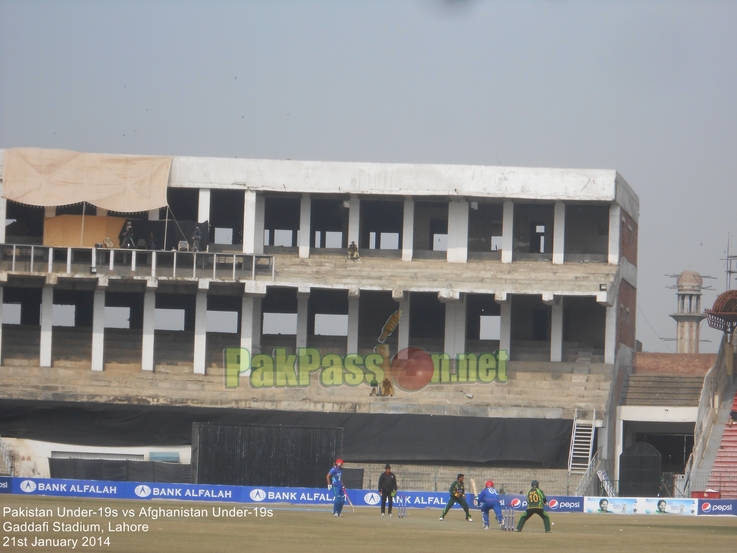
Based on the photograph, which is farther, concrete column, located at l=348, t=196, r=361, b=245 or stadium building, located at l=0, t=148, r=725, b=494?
concrete column, located at l=348, t=196, r=361, b=245

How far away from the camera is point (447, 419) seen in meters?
47.4

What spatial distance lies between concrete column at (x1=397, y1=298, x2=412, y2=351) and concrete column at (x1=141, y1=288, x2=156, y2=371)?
11183mm

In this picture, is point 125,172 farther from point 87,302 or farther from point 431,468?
point 431,468

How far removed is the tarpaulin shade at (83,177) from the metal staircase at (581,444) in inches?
813

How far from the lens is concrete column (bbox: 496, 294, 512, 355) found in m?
52.2

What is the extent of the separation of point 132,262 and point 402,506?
20.2 metres

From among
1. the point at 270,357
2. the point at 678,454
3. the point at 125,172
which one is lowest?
the point at 678,454

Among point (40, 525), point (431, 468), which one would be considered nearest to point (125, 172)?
point (431, 468)

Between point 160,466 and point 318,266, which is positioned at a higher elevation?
point 318,266

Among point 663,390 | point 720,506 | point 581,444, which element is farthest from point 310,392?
point 720,506

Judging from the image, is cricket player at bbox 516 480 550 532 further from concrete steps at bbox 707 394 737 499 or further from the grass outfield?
concrete steps at bbox 707 394 737 499

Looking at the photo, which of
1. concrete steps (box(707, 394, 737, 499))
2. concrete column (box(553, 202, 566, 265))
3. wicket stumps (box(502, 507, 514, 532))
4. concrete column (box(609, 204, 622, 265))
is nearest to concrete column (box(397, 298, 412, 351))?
concrete column (box(553, 202, 566, 265))

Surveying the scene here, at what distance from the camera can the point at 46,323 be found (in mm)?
51781

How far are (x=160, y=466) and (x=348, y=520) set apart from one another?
529 inches
